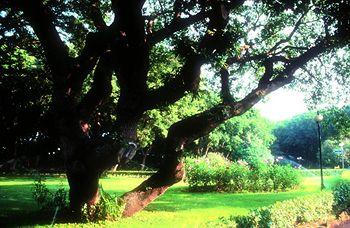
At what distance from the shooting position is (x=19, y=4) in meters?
11.9

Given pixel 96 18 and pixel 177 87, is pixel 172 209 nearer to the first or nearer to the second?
pixel 177 87

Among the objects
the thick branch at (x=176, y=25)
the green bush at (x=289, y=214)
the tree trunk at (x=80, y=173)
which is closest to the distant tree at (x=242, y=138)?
the green bush at (x=289, y=214)

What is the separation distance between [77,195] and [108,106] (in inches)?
731

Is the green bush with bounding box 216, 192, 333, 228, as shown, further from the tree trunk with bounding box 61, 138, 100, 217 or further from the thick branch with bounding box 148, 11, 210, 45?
the thick branch with bounding box 148, 11, 210, 45

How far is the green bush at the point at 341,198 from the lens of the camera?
1733cm

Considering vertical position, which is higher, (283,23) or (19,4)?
(283,23)

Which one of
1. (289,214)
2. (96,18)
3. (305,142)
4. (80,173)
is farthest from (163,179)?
(305,142)

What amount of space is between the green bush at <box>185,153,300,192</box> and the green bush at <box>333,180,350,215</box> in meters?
6.04

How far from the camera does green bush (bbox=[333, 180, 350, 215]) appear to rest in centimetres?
1733

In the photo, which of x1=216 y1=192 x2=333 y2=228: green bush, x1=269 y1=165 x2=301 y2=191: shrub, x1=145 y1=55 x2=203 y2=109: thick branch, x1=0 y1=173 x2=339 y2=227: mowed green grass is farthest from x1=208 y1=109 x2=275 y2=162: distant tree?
x1=145 y1=55 x2=203 y2=109: thick branch

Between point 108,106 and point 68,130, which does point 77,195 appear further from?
point 108,106

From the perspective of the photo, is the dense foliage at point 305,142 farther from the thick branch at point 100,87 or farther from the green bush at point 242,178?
the thick branch at point 100,87

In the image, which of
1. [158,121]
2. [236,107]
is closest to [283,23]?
[236,107]

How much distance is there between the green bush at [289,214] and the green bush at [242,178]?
26.1 ft
